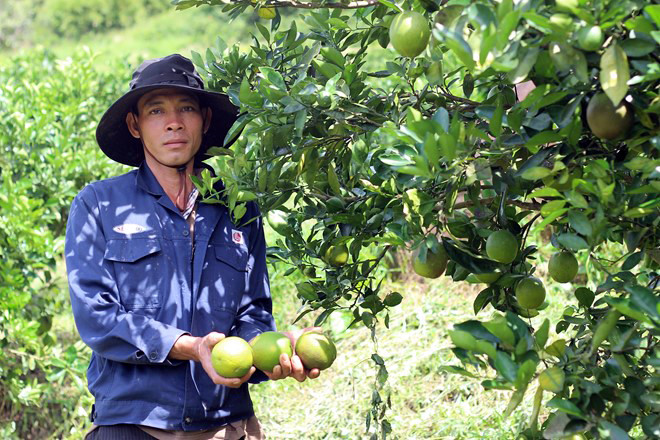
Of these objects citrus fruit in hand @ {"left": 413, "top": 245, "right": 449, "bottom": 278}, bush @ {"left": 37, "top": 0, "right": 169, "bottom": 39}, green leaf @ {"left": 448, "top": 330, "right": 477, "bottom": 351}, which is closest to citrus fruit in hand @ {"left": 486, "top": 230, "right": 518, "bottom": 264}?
citrus fruit in hand @ {"left": 413, "top": 245, "right": 449, "bottom": 278}

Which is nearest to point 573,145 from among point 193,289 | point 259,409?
point 193,289

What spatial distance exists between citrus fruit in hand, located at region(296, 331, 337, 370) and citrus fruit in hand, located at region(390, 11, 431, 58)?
0.80 meters

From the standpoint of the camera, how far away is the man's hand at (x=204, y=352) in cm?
212

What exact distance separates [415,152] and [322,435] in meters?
2.46

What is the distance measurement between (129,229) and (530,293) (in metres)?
1.09

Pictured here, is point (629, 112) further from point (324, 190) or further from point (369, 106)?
point (324, 190)

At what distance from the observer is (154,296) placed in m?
2.31

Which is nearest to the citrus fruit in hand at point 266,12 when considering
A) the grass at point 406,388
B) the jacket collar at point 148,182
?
the jacket collar at point 148,182

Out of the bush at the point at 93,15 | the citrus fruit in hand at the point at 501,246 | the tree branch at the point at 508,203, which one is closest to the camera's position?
the citrus fruit in hand at the point at 501,246

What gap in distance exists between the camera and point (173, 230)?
2420 millimetres

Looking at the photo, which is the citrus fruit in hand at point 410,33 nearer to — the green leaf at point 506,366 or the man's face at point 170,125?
the green leaf at point 506,366

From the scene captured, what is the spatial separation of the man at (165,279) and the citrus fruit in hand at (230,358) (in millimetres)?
25

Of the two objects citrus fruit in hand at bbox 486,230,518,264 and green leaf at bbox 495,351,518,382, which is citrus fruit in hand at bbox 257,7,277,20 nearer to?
citrus fruit in hand at bbox 486,230,518,264

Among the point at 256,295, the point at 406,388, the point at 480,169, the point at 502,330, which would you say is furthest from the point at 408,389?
the point at 502,330
